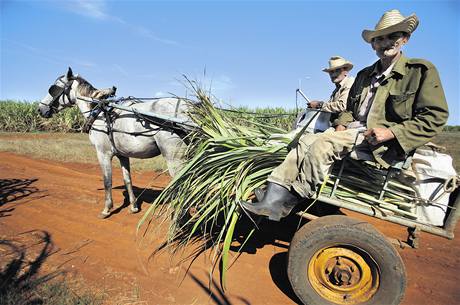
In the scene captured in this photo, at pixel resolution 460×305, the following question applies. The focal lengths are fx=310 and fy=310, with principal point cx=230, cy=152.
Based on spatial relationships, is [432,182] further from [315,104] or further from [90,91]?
[90,91]

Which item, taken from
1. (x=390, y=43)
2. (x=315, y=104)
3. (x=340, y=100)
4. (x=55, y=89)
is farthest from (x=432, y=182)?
(x=55, y=89)

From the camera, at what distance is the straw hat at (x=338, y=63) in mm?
4594

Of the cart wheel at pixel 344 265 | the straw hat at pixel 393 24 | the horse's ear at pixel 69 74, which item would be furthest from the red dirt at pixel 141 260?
the straw hat at pixel 393 24

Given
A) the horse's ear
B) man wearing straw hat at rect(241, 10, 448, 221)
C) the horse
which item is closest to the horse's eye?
the horse

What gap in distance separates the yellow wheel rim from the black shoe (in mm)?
488

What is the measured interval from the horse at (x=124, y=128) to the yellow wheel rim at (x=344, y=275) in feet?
7.86

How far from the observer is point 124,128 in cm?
492

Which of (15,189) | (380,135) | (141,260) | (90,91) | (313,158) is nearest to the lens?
(380,135)

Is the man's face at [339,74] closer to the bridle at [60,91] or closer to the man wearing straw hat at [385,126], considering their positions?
the man wearing straw hat at [385,126]

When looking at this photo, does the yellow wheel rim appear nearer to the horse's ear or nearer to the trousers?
the trousers

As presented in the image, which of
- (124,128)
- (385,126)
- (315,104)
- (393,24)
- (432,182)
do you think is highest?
(393,24)

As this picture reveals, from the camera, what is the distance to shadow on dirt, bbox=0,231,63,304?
2686 millimetres

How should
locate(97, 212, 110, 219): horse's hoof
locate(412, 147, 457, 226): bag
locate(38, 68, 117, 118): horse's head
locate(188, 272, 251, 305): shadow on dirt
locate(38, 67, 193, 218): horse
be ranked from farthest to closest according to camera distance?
A: locate(38, 68, 117, 118): horse's head, locate(97, 212, 110, 219): horse's hoof, locate(38, 67, 193, 218): horse, locate(188, 272, 251, 305): shadow on dirt, locate(412, 147, 457, 226): bag

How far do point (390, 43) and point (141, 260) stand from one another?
3.39 meters
